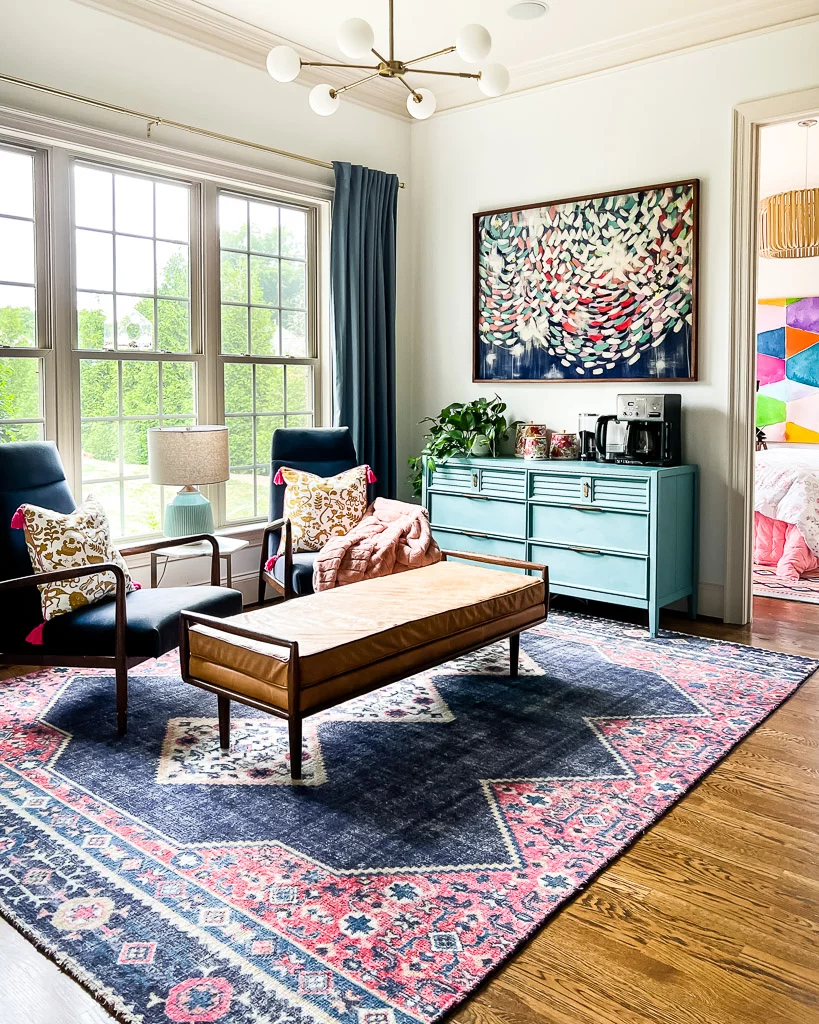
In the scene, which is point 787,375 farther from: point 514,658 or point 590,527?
point 514,658

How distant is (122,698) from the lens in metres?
3.03

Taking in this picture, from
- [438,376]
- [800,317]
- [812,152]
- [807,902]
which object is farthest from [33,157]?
[800,317]

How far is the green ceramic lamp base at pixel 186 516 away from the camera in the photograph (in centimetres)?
415

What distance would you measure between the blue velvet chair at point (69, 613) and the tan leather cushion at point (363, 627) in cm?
30

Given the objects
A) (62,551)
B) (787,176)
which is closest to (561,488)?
(62,551)

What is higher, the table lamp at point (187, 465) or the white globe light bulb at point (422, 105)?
the white globe light bulb at point (422, 105)

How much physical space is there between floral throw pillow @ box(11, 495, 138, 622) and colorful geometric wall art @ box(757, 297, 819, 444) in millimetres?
6635

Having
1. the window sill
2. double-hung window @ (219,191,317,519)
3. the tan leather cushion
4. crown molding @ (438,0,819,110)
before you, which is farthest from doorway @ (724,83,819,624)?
the window sill

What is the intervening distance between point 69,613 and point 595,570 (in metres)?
2.54

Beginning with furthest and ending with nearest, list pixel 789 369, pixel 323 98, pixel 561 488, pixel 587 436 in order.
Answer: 1. pixel 789 369
2. pixel 587 436
3. pixel 561 488
4. pixel 323 98

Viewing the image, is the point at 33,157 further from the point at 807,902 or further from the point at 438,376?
the point at 807,902

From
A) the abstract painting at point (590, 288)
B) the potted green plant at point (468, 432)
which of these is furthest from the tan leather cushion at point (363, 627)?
the abstract painting at point (590, 288)

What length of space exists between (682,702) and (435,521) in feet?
7.06

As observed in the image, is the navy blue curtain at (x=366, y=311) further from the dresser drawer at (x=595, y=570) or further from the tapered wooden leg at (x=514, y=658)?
the tapered wooden leg at (x=514, y=658)
